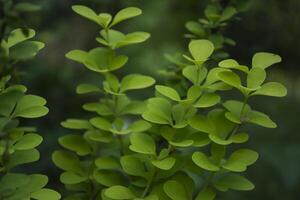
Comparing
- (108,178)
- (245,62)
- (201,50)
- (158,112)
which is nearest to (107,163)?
(108,178)

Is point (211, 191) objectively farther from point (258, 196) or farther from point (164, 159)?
point (258, 196)

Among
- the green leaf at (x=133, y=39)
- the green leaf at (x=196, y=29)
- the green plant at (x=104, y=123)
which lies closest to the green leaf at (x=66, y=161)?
the green plant at (x=104, y=123)

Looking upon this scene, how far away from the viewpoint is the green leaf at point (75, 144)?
2.95 ft

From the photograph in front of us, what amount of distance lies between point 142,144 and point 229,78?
0.16 m

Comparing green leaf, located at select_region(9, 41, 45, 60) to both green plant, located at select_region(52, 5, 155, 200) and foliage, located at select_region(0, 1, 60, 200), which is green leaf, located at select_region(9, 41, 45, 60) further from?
green plant, located at select_region(52, 5, 155, 200)

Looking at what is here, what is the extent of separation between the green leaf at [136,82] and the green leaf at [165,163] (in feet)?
0.47

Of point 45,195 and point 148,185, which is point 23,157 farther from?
point 148,185

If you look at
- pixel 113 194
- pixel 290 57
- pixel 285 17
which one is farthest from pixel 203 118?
pixel 290 57

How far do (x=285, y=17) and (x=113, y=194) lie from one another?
1.92m

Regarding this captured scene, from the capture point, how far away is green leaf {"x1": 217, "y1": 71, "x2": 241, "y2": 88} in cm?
77

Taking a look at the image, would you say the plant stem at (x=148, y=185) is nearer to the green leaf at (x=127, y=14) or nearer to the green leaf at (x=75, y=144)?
the green leaf at (x=75, y=144)

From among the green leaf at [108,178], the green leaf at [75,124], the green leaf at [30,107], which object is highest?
the green leaf at [30,107]

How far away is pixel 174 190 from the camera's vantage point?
78 cm

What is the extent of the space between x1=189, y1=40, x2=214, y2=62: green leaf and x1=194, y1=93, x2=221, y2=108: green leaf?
0.06 m
